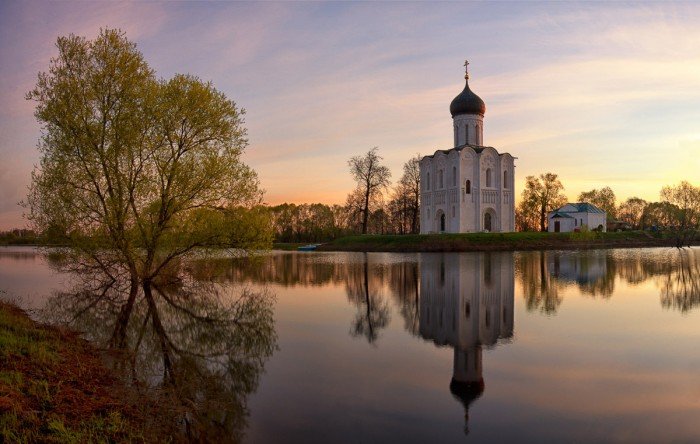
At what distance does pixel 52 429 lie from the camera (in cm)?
617

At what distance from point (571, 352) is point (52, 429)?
9325mm

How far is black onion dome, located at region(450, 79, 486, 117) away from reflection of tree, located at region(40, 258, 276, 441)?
52935 millimetres

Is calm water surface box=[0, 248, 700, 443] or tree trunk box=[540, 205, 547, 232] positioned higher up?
tree trunk box=[540, 205, 547, 232]

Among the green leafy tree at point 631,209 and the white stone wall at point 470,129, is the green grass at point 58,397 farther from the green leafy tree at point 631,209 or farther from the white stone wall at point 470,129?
the green leafy tree at point 631,209

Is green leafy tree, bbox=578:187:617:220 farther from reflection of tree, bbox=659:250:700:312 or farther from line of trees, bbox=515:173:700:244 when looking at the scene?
reflection of tree, bbox=659:250:700:312

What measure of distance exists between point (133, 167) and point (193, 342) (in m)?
10.8

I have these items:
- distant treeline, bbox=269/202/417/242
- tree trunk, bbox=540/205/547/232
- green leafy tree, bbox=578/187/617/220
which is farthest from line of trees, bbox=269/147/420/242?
green leafy tree, bbox=578/187/617/220

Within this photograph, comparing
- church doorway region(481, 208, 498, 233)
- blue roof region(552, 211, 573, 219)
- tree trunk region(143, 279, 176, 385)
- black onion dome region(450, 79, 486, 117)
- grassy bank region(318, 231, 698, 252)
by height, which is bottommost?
tree trunk region(143, 279, 176, 385)

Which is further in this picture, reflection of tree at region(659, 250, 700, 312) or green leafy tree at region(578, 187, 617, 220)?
green leafy tree at region(578, 187, 617, 220)

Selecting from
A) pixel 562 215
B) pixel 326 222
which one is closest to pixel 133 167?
pixel 562 215

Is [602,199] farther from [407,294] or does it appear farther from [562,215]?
[407,294]

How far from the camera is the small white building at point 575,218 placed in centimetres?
7704

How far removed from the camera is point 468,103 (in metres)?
67.0

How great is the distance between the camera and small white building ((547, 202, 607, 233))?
77.0 meters
